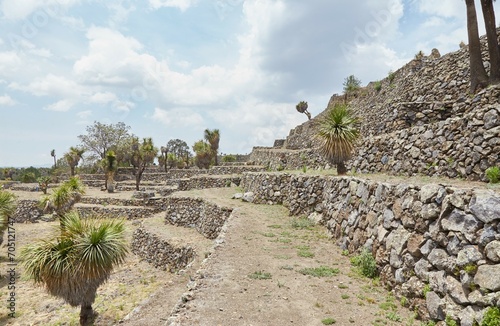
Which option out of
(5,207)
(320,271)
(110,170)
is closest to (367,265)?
(320,271)

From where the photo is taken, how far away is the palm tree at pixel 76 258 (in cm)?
1002

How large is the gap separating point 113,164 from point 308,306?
42632 millimetres

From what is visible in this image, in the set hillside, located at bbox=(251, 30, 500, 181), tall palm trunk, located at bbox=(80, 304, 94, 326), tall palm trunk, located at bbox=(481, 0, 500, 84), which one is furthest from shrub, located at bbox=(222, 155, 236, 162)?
tall palm trunk, located at bbox=(481, 0, 500, 84)

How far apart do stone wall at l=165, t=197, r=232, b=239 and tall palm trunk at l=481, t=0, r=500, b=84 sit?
15221mm

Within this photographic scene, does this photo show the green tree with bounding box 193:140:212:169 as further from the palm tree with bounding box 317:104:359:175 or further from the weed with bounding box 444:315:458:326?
the weed with bounding box 444:315:458:326

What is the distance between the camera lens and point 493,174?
8.07 metres

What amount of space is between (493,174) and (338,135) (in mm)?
6577

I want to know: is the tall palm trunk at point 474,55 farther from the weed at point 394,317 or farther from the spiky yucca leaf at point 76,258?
the spiky yucca leaf at point 76,258

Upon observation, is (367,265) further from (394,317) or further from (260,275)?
A: (260,275)

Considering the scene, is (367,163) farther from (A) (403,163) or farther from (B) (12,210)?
(B) (12,210)

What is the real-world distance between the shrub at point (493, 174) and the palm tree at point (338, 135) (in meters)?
6.04

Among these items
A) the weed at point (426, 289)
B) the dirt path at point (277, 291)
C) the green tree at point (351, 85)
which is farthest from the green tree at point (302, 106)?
the weed at point (426, 289)

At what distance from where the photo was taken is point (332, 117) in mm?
14242

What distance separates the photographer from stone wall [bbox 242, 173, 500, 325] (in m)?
4.88
